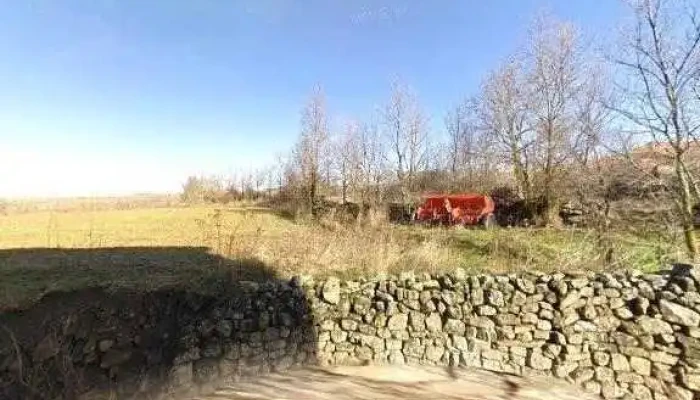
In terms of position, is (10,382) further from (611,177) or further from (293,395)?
(611,177)

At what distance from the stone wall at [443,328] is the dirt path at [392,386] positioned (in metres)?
0.19

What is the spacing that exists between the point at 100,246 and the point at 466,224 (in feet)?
34.4

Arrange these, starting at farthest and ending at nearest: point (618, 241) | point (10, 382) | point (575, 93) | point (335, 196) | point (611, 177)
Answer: point (335, 196) → point (575, 93) → point (611, 177) → point (618, 241) → point (10, 382)

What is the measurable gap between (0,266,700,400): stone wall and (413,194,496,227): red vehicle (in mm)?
7444

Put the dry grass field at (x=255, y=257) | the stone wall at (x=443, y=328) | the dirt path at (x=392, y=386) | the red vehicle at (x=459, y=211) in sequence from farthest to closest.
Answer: the red vehicle at (x=459, y=211) → the dry grass field at (x=255, y=257) → the stone wall at (x=443, y=328) → the dirt path at (x=392, y=386)

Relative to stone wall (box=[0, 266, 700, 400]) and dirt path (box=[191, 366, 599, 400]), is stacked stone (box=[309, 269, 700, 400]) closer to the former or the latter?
stone wall (box=[0, 266, 700, 400])

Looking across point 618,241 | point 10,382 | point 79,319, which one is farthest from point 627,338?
point 10,382

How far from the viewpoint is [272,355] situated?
5.50 m

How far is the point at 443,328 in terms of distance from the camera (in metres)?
5.84

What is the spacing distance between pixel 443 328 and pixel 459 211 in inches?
339

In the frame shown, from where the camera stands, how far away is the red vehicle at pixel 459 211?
13.6 meters

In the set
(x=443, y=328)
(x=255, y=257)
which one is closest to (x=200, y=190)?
(x=255, y=257)

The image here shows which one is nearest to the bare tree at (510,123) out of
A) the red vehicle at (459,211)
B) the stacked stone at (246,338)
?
the red vehicle at (459,211)

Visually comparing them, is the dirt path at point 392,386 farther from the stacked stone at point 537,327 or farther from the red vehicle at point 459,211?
the red vehicle at point 459,211
